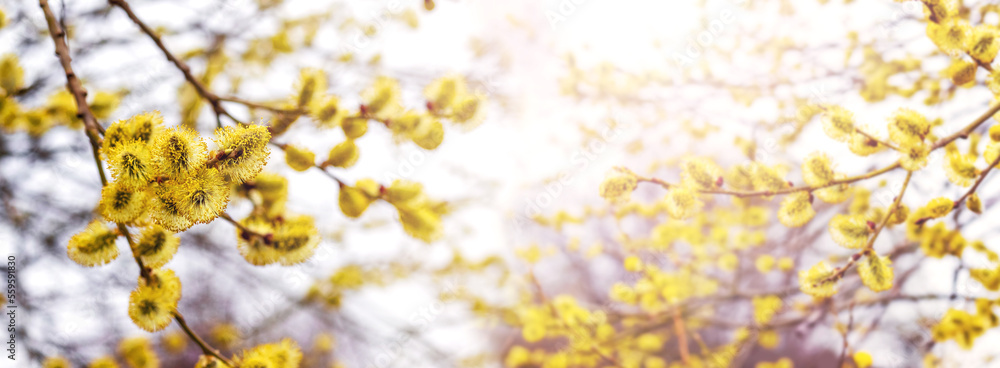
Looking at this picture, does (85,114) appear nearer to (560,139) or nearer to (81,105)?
(81,105)

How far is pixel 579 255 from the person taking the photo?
6.40 feet

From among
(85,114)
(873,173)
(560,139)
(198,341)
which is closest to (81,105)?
(85,114)

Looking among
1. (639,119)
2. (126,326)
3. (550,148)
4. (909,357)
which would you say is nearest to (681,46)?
(639,119)

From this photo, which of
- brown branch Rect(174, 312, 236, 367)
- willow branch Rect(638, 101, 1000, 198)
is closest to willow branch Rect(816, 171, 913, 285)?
willow branch Rect(638, 101, 1000, 198)

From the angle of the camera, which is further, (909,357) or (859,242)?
(909,357)

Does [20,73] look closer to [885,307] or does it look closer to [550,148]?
[550,148]

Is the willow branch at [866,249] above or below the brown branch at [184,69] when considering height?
above

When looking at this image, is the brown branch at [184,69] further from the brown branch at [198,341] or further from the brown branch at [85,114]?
the brown branch at [198,341]

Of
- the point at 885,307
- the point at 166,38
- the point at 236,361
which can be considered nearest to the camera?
the point at 236,361

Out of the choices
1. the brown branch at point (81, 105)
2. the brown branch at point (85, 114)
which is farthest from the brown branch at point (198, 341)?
the brown branch at point (81, 105)

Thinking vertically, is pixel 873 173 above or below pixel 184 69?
above

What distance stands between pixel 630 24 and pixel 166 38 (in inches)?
47.7

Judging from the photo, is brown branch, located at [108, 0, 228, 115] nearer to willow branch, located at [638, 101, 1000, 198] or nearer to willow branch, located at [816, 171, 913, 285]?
willow branch, located at [638, 101, 1000, 198]

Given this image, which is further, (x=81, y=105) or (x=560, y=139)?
(x=560, y=139)
